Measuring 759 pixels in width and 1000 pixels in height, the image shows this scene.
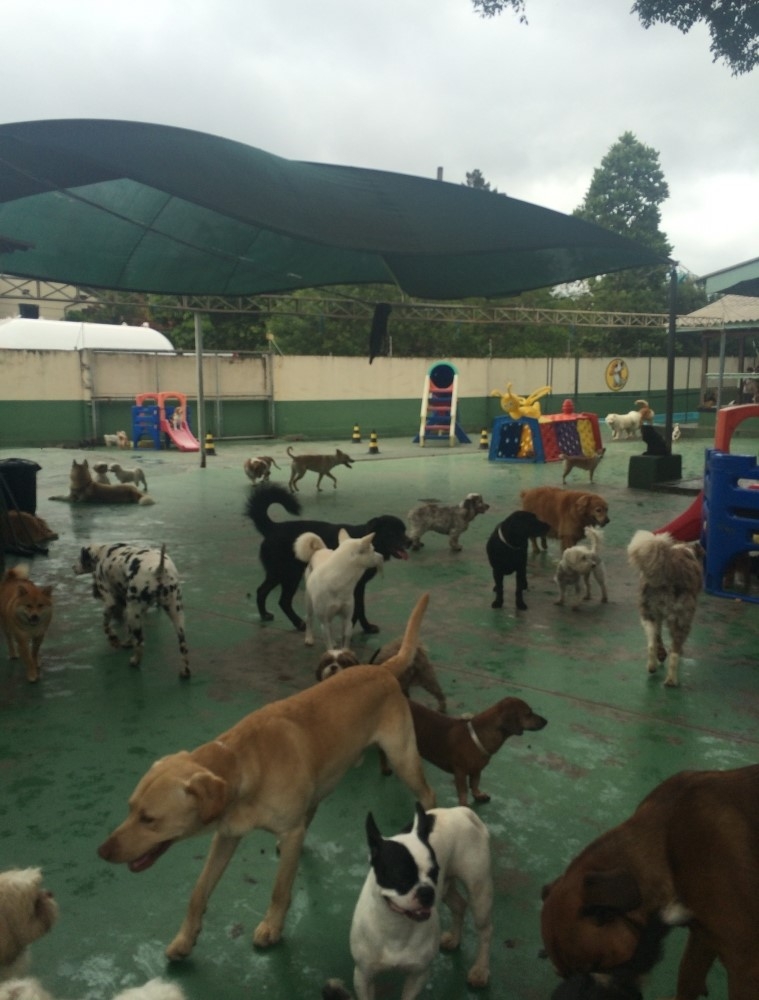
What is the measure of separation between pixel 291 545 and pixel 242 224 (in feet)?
17.5

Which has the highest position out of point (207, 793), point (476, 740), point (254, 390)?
point (254, 390)

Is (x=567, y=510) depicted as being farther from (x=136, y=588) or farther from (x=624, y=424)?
(x=624, y=424)

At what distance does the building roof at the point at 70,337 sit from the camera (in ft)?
87.8

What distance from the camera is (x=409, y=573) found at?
7555mm

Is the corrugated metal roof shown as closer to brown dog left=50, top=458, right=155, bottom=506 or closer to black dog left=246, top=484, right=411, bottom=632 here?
brown dog left=50, top=458, right=155, bottom=506

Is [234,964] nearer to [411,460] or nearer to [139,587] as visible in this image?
[139,587]

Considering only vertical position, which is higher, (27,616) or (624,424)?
(624,424)

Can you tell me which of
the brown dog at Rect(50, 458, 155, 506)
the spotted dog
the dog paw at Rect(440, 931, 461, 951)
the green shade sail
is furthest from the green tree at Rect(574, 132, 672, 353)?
the dog paw at Rect(440, 931, 461, 951)

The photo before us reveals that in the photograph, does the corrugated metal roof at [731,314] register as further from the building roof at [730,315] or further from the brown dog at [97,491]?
the brown dog at [97,491]

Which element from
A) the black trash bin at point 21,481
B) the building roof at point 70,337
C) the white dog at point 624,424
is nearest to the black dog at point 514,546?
the black trash bin at point 21,481

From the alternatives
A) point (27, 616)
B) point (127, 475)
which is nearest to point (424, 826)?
point (27, 616)

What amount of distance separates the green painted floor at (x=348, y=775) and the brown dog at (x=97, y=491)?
10.6ft

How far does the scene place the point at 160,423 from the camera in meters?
20.1

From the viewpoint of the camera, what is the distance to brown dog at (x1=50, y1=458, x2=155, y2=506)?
11.5 m
